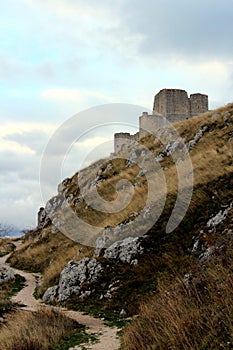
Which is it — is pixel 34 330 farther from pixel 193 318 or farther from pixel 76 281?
pixel 76 281

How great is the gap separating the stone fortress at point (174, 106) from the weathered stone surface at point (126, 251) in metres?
35.4

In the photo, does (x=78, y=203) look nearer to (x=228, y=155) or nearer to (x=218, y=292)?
(x=228, y=155)

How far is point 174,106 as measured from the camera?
5216cm

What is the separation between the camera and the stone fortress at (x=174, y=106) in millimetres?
51781

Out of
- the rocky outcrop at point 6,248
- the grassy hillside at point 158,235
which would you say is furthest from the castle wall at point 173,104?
the rocky outcrop at point 6,248

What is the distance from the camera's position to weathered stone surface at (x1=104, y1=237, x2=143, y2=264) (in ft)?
57.8

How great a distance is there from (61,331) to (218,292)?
5976mm

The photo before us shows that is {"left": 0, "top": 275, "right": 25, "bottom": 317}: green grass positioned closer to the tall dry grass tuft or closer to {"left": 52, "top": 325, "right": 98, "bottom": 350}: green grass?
{"left": 52, "top": 325, "right": 98, "bottom": 350}: green grass

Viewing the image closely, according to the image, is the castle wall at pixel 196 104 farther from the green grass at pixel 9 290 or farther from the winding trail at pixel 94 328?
the winding trail at pixel 94 328

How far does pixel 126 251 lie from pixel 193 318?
10.7m

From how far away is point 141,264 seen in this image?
16.8 m

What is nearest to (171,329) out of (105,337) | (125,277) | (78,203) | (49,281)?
(105,337)

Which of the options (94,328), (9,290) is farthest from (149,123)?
(94,328)

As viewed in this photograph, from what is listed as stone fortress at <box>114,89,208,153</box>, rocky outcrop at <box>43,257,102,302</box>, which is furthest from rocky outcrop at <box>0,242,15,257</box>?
rocky outcrop at <box>43,257,102,302</box>
